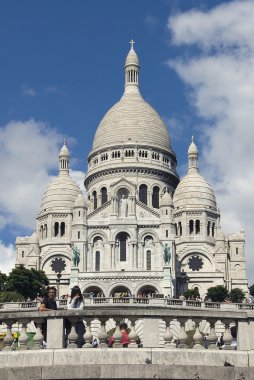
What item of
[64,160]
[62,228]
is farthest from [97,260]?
[64,160]

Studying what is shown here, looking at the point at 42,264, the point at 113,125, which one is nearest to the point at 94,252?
the point at 42,264

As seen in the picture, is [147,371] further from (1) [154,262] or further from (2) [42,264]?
(2) [42,264]

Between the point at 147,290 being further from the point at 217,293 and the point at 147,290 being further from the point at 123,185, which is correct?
the point at 123,185

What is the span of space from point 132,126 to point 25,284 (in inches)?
1533

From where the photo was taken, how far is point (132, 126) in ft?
357

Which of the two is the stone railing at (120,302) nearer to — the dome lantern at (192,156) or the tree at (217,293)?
the tree at (217,293)

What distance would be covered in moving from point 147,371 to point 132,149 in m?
93.0

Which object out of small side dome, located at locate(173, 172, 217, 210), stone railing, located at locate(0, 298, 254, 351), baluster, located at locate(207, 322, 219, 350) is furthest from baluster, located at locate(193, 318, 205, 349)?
small side dome, located at locate(173, 172, 217, 210)

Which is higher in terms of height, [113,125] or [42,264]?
[113,125]

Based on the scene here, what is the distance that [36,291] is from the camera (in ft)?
245

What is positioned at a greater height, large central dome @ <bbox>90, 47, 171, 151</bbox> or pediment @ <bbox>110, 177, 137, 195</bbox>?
large central dome @ <bbox>90, 47, 171, 151</bbox>

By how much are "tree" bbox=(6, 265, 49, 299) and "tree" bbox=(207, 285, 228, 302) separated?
1665 cm

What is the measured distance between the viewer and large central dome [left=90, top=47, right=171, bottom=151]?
4237 inches

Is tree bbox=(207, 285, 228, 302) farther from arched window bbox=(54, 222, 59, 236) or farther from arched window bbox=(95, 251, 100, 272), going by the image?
arched window bbox=(54, 222, 59, 236)
